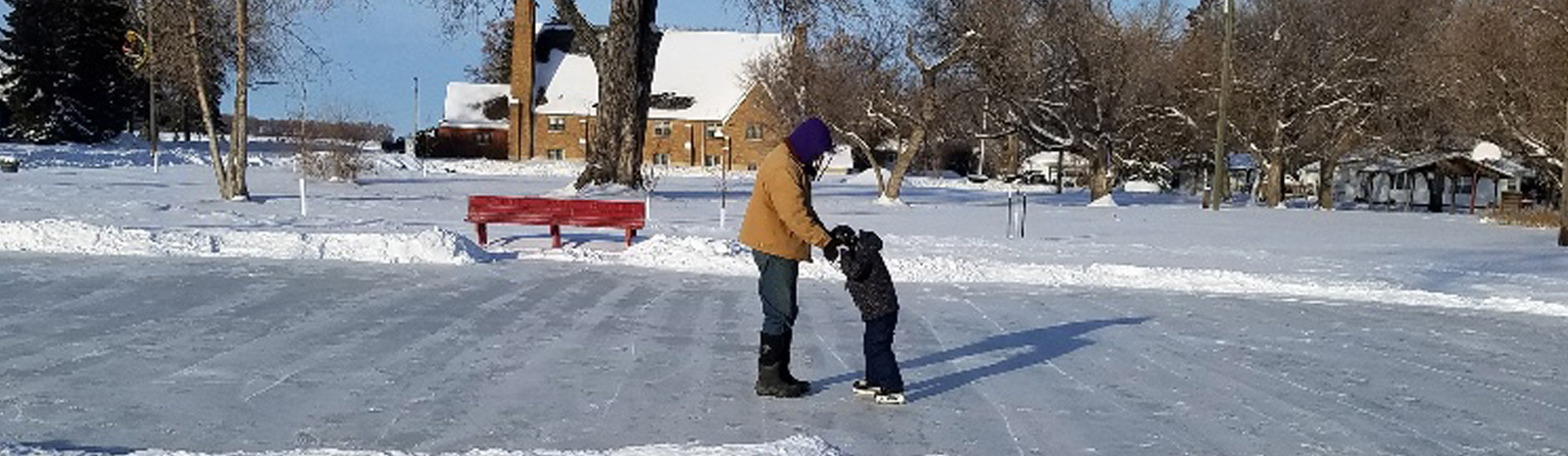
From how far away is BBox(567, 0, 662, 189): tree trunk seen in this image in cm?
3084

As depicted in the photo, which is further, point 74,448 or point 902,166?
point 902,166

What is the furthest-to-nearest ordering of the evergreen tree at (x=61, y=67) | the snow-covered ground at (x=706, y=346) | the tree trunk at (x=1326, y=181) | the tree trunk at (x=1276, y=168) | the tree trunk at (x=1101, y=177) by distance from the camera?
the evergreen tree at (x=61, y=67)
the tree trunk at (x=1326, y=181)
the tree trunk at (x=1276, y=168)
the tree trunk at (x=1101, y=177)
the snow-covered ground at (x=706, y=346)

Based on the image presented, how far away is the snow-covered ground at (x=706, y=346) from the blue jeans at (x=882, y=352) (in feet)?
0.74

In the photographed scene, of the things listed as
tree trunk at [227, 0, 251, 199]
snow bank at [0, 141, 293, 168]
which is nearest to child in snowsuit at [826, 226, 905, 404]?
tree trunk at [227, 0, 251, 199]

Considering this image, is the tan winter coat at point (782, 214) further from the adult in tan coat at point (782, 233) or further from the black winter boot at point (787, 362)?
the black winter boot at point (787, 362)

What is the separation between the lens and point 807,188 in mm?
7367

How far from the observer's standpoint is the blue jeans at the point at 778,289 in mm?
7566

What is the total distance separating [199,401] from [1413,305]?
517 inches

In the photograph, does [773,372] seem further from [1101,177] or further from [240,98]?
[1101,177]

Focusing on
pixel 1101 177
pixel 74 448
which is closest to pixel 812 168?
pixel 74 448

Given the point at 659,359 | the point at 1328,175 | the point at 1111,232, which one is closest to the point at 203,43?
the point at 1111,232

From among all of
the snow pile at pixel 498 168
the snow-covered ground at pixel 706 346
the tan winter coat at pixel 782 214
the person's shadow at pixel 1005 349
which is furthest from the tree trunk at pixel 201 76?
the snow pile at pixel 498 168

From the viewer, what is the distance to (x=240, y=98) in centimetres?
2702

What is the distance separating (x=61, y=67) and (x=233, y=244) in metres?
57.0
